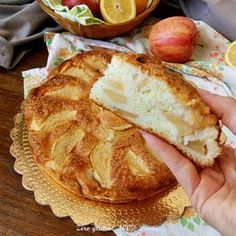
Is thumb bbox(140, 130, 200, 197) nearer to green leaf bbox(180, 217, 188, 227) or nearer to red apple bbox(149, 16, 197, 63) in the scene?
green leaf bbox(180, 217, 188, 227)

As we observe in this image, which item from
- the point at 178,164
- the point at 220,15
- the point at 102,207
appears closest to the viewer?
the point at 178,164

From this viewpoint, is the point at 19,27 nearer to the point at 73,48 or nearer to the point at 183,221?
the point at 73,48

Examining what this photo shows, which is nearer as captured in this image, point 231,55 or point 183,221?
point 183,221

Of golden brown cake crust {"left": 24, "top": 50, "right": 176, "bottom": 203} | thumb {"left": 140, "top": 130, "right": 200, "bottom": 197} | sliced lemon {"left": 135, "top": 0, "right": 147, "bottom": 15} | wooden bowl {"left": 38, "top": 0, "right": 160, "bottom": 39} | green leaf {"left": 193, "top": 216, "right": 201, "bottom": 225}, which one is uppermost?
thumb {"left": 140, "top": 130, "right": 200, "bottom": 197}

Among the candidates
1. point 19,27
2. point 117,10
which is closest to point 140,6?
point 117,10

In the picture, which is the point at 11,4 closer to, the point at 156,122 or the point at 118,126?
the point at 118,126

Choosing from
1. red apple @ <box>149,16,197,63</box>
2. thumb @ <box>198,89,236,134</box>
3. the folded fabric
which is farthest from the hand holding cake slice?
the folded fabric

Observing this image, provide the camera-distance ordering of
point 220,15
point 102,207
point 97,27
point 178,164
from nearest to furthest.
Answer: point 178,164 → point 102,207 → point 97,27 → point 220,15
